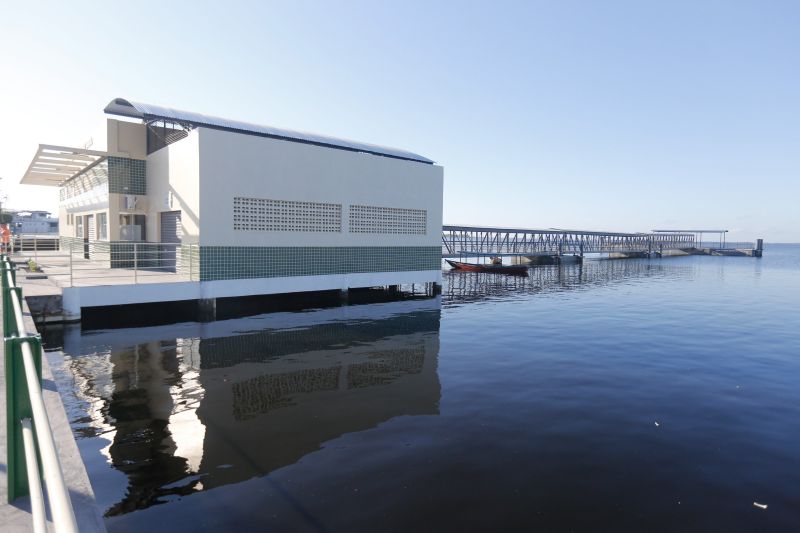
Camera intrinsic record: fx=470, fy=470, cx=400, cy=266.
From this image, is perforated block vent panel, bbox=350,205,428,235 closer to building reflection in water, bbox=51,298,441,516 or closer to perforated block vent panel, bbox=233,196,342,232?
perforated block vent panel, bbox=233,196,342,232

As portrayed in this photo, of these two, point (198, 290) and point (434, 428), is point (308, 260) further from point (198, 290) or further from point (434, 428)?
point (434, 428)

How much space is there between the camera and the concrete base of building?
1462 centimetres

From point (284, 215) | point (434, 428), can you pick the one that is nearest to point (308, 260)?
point (284, 215)

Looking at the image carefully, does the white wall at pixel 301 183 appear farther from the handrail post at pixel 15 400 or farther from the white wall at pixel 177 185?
the handrail post at pixel 15 400

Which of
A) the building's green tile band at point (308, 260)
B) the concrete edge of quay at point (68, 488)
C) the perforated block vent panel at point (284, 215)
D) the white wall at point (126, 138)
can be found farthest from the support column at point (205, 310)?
the concrete edge of quay at point (68, 488)

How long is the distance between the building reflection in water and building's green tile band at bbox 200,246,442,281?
2.64 metres

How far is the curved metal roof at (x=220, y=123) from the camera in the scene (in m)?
20.3

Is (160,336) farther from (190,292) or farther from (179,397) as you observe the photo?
(179,397)

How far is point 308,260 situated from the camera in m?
19.9

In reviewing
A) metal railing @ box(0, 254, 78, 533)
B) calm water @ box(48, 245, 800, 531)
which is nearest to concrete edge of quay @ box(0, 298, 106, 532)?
metal railing @ box(0, 254, 78, 533)

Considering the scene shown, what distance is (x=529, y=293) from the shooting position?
2689 centimetres

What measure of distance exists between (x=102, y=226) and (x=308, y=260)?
1192cm

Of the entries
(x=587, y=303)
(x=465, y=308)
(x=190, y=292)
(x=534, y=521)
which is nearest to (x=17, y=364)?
(x=534, y=521)

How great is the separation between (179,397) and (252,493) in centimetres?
400
